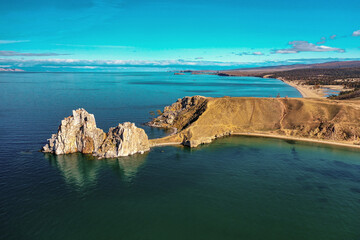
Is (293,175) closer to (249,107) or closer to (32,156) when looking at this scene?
(249,107)

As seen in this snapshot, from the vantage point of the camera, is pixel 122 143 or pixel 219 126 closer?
pixel 122 143

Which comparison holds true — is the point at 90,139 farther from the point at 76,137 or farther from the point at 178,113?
the point at 178,113

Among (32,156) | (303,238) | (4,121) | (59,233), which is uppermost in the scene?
(4,121)

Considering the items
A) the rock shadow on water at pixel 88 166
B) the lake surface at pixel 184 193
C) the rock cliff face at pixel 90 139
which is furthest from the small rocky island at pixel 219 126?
the lake surface at pixel 184 193

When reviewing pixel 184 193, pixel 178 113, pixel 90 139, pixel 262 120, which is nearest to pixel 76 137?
pixel 90 139

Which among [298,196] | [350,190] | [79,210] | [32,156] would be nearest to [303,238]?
[298,196]
